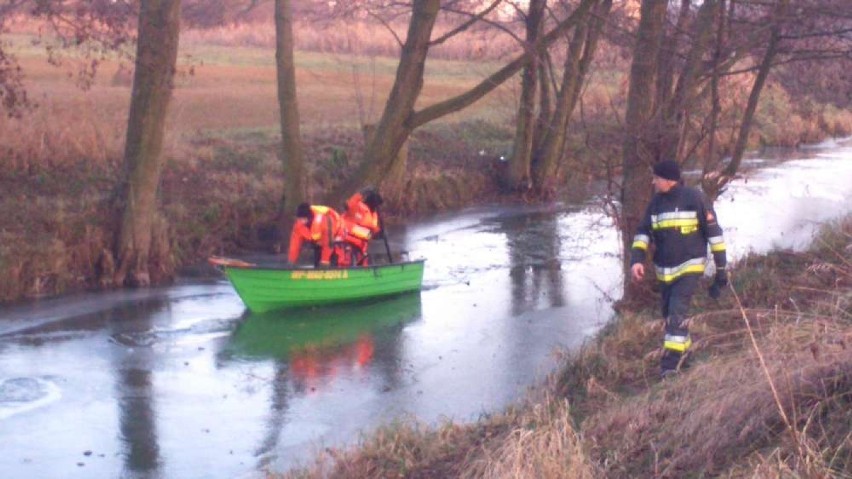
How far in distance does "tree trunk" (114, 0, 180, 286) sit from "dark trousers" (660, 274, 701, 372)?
34.1 feet

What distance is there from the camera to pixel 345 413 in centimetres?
1145

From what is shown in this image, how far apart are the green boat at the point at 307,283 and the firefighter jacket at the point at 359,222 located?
0.46 metres

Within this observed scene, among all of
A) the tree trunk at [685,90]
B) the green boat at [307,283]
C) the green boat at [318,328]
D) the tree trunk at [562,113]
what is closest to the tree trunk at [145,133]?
the green boat at [307,283]

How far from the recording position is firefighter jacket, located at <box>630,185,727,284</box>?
9.91 metres

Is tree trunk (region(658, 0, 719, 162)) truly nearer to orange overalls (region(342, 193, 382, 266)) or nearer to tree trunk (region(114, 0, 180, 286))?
orange overalls (region(342, 193, 382, 266))

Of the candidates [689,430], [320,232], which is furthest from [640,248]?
[320,232]

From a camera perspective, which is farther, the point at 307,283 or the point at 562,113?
the point at 562,113

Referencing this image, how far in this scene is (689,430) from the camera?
6.62 metres

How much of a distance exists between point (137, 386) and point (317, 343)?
2.83 metres

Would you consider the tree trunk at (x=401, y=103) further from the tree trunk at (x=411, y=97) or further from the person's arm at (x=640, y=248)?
the person's arm at (x=640, y=248)

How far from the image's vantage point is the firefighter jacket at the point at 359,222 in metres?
16.3

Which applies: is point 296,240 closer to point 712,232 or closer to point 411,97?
point 411,97

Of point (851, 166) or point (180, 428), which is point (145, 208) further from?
point (851, 166)

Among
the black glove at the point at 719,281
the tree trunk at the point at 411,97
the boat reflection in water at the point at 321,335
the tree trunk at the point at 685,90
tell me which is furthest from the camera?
the tree trunk at the point at 411,97
